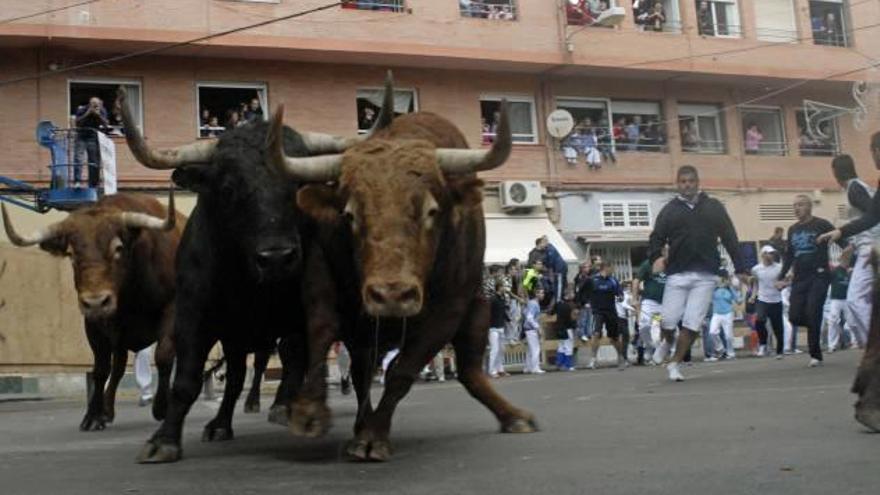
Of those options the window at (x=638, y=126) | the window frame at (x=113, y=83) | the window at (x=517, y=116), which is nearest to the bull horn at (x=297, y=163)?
the window frame at (x=113, y=83)

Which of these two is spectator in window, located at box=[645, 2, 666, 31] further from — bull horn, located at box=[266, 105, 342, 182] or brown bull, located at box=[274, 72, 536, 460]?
bull horn, located at box=[266, 105, 342, 182]

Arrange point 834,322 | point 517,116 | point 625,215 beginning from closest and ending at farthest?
point 834,322, point 517,116, point 625,215

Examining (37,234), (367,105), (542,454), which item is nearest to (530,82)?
(367,105)

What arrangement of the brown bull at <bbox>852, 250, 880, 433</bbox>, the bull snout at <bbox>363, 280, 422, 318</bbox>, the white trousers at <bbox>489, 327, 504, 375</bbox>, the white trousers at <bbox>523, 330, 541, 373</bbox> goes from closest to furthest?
the bull snout at <bbox>363, 280, 422, 318</bbox> < the brown bull at <bbox>852, 250, 880, 433</bbox> < the white trousers at <bbox>489, 327, 504, 375</bbox> < the white trousers at <bbox>523, 330, 541, 373</bbox>

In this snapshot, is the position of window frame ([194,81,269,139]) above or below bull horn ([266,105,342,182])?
above

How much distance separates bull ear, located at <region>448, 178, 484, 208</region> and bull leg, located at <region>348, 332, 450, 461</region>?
713mm

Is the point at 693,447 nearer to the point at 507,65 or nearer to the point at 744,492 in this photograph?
the point at 744,492

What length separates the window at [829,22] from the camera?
108 ft

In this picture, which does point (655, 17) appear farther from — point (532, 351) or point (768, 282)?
point (768, 282)

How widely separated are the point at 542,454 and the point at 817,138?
29989mm

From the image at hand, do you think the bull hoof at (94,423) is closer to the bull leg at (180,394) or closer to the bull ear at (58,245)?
the bull ear at (58,245)

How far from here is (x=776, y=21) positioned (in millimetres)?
32281

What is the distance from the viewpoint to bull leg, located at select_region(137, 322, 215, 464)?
5625mm

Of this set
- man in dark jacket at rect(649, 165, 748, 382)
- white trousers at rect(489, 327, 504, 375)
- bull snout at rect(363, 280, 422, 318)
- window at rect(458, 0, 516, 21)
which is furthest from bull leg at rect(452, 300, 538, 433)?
window at rect(458, 0, 516, 21)
